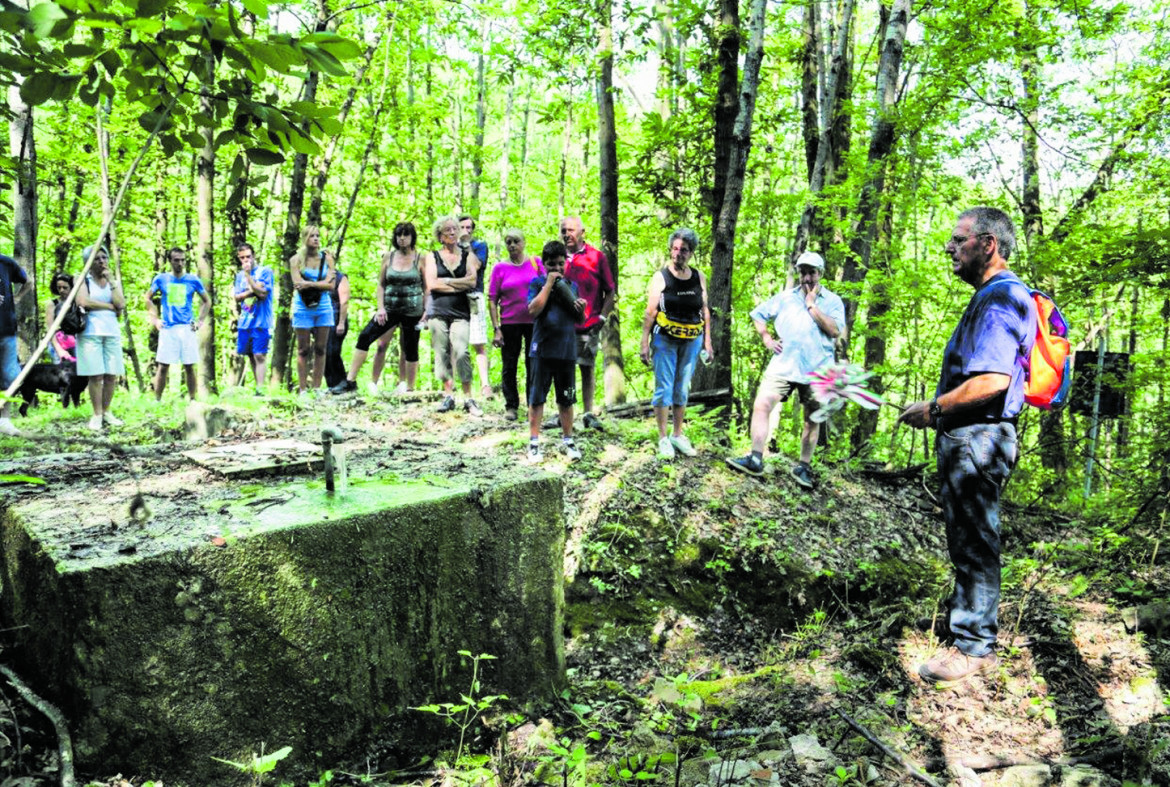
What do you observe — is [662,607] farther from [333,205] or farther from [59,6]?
[333,205]

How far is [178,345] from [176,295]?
0.81 metres

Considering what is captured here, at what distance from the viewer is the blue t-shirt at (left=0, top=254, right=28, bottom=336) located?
6.83 metres

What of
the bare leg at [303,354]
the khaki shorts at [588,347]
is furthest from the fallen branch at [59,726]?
the bare leg at [303,354]

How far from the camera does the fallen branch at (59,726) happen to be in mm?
2331

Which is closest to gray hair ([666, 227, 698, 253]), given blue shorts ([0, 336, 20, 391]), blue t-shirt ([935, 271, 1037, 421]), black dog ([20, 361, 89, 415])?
blue t-shirt ([935, 271, 1037, 421])

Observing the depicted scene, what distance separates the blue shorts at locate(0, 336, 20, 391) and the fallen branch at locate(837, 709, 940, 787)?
7961 mm

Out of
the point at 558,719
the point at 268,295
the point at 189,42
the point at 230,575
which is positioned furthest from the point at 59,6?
the point at 268,295

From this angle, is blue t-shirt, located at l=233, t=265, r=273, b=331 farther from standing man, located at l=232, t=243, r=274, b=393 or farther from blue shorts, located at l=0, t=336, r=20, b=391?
blue shorts, located at l=0, t=336, r=20, b=391

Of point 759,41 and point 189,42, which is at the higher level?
point 759,41

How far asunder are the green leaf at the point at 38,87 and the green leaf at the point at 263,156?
0.53 meters

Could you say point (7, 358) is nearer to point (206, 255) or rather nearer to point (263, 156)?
point (206, 255)

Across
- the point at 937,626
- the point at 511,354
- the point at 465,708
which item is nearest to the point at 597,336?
the point at 511,354

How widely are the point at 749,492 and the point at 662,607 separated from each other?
6.16 feet

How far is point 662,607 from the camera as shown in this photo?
546 cm
